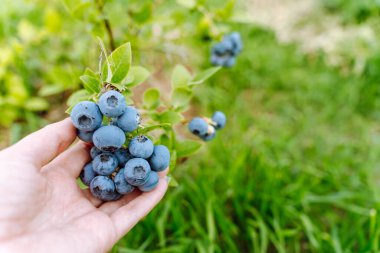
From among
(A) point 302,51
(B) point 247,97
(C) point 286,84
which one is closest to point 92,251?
(B) point 247,97

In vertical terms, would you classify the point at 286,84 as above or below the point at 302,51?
below

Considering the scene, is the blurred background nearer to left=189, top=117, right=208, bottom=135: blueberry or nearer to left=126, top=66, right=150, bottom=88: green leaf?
left=126, top=66, right=150, bottom=88: green leaf

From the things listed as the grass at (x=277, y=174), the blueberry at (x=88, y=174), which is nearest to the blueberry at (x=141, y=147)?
the blueberry at (x=88, y=174)

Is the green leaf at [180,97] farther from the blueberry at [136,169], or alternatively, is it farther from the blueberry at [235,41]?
the blueberry at [235,41]

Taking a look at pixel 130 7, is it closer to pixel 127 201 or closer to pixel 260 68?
pixel 127 201

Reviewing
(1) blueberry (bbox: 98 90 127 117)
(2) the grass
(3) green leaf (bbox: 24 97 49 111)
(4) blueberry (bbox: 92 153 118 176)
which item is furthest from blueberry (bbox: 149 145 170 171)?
(3) green leaf (bbox: 24 97 49 111)
